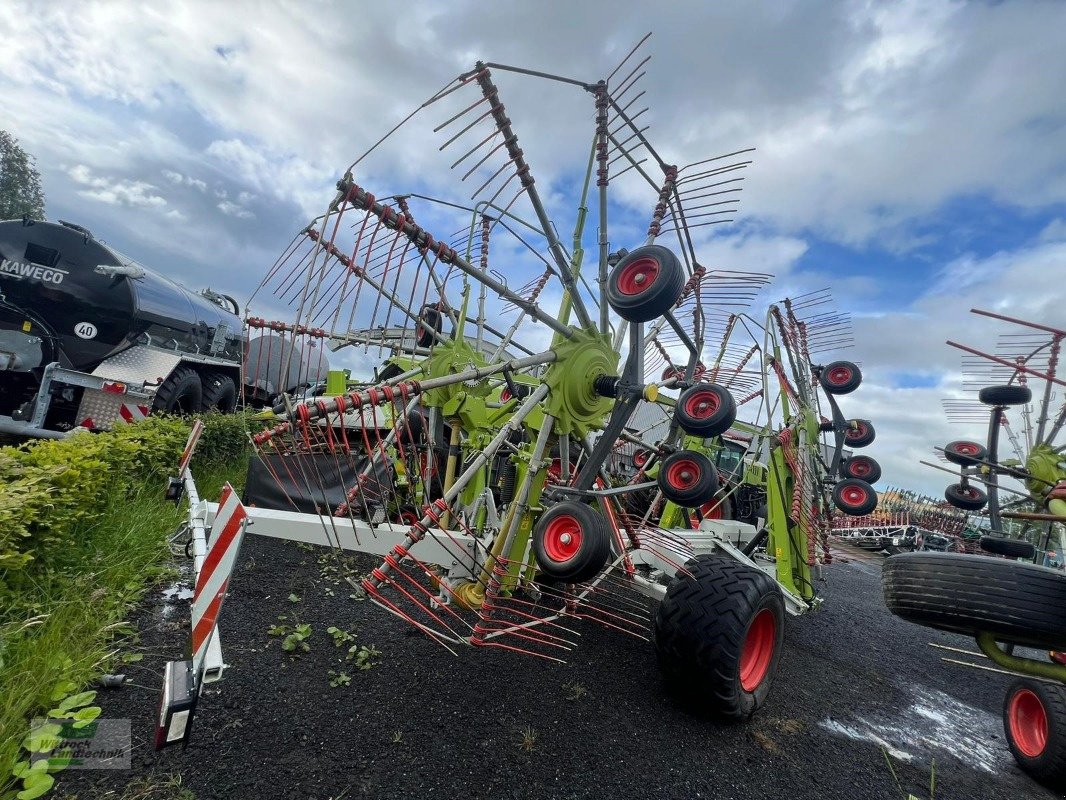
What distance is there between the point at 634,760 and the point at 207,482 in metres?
5.77

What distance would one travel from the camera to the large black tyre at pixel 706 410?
130 inches

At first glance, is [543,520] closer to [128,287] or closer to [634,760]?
[634,760]

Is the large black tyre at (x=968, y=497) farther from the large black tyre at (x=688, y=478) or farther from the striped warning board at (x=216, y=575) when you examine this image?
the striped warning board at (x=216, y=575)

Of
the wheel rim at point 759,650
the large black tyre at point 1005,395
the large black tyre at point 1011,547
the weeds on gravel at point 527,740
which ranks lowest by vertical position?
the weeds on gravel at point 527,740

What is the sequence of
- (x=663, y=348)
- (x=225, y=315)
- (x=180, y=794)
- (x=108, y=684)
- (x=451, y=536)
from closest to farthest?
(x=180, y=794) < (x=108, y=684) < (x=451, y=536) < (x=663, y=348) < (x=225, y=315)

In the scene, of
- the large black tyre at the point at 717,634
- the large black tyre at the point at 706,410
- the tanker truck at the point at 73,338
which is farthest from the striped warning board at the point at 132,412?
the large black tyre at the point at 717,634

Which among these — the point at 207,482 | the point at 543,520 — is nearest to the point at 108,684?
the point at 543,520

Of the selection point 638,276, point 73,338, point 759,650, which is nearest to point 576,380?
point 638,276

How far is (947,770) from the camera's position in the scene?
10.9 ft

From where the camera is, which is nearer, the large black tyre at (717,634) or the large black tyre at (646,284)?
the large black tyre at (646,284)

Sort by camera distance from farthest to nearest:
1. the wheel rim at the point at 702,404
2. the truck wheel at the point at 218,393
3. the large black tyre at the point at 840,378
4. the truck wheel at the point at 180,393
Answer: the truck wheel at the point at 218,393
the truck wheel at the point at 180,393
the large black tyre at the point at 840,378
the wheel rim at the point at 702,404

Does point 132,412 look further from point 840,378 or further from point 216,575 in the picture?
point 840,378

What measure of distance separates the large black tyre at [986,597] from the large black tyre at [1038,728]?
5.40ft

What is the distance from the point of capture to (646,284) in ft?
9.32
